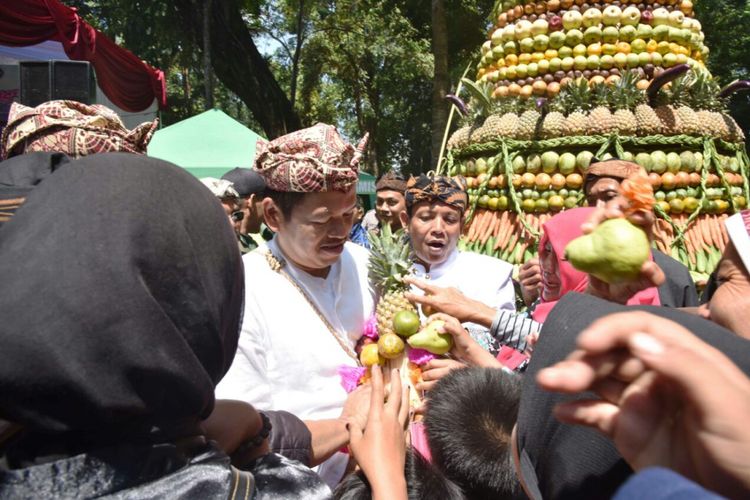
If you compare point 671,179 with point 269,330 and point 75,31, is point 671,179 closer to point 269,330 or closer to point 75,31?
point 269,330

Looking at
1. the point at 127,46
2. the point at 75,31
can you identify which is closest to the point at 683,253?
the point at 75,31

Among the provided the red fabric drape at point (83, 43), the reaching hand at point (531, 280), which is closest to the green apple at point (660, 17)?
the reaching hand at point (531, 280)

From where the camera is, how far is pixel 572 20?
436 centimetres

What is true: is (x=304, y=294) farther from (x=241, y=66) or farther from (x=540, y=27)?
(x=241, y=66)

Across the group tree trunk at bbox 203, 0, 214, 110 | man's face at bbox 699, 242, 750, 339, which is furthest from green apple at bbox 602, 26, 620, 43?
tree trunk at bbox 203, 0, 214, 110

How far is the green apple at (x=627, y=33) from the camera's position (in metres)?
4.36

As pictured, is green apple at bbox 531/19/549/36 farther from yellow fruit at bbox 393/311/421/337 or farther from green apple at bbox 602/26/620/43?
yellow fruit at bbox 393/311/421/337

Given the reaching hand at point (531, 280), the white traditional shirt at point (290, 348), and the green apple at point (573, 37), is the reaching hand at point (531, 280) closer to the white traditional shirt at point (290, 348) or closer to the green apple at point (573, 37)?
the white traditional shirt at point (290, 348)

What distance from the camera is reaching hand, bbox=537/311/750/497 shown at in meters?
0.65

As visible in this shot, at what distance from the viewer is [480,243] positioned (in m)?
4.54

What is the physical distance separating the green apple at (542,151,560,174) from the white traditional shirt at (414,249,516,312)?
4.73ft

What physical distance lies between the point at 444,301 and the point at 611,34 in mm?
3214

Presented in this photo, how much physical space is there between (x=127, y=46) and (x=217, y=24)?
4.40 meters

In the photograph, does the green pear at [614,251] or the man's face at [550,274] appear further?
the man's face at [550,274]
